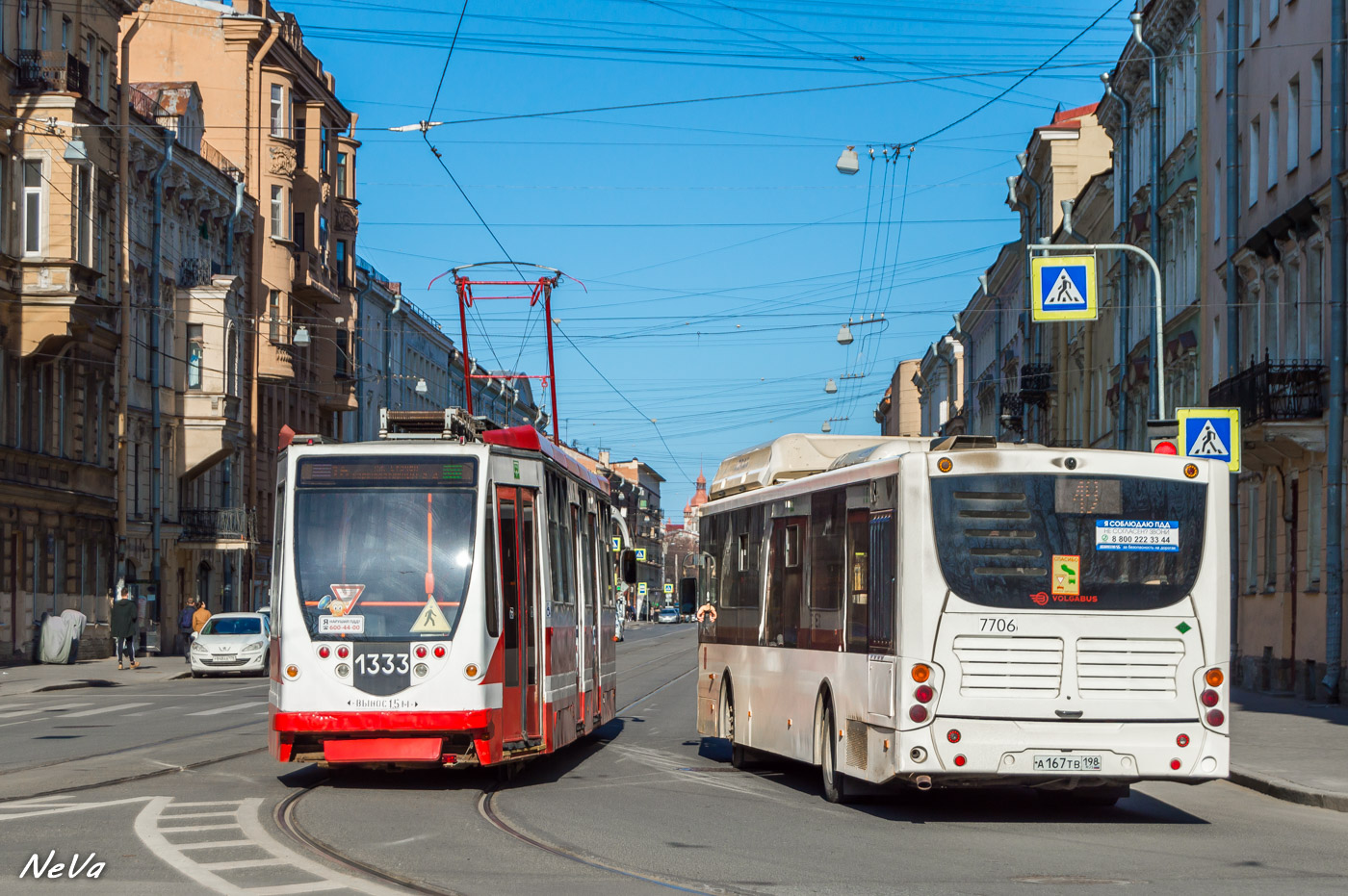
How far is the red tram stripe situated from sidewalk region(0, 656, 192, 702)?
19.0 m

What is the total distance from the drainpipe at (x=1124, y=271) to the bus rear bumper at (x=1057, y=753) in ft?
101

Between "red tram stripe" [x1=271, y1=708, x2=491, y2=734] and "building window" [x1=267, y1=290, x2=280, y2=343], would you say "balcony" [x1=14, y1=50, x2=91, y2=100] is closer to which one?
"building window" [x1=267, y1=290, x2=280, y2=343]

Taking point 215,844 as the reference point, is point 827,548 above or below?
above

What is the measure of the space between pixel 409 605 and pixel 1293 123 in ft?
73.2

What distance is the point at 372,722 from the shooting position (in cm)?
1420

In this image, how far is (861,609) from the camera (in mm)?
13703

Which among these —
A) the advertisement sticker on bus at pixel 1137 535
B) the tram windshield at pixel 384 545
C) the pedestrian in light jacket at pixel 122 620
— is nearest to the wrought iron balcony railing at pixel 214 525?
the pedestrian in light jacket at pixel 122 620

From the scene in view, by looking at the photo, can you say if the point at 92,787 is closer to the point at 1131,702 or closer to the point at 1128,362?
the point at 1131,702

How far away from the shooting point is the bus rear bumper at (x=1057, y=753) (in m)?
12.6

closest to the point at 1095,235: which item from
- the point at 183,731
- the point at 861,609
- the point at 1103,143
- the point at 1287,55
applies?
the point at 1103,143

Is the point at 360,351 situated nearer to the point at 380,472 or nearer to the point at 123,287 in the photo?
the point at 123,287

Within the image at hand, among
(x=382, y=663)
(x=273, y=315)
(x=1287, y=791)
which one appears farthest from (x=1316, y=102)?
(x=273, y=315)

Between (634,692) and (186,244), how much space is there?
94.5ft

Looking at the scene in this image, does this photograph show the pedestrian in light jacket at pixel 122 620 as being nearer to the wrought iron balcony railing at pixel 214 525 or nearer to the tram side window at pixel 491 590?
the wrought iron balcony railing at pixel 214 525
